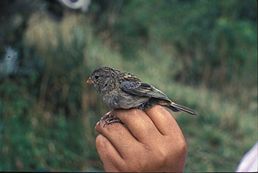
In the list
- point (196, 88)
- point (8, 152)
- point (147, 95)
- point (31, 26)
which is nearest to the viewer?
point (147, 95)

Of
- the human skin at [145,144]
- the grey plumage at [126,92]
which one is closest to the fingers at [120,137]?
the human skin at [145,144]

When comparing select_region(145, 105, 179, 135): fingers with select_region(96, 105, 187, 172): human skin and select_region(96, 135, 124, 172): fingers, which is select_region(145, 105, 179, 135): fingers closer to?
select_region(96, 105, 187, 172): human skin

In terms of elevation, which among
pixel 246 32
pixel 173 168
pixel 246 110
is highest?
pixel 173 168

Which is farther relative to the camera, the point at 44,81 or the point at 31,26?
the point at 31,26

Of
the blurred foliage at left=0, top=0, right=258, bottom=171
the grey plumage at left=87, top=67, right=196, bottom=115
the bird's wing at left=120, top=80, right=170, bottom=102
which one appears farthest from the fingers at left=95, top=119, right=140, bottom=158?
the blurred foliage at left=0, top=0, right=258, bottom=171

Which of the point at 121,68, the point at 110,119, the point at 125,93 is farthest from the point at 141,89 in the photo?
the point at 121,68

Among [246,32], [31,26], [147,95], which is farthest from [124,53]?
[147,95]

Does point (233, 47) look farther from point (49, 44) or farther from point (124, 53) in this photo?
point (49, 44)

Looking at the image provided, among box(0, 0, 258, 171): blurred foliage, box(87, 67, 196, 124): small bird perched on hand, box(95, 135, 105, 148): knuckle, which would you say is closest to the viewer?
box(95, 135, 105, 148): knuckle
